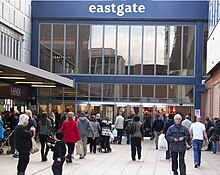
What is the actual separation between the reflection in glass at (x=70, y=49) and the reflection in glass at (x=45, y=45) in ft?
4.20

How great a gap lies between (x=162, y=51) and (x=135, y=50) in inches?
74.3

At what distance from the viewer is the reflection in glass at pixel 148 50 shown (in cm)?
3531

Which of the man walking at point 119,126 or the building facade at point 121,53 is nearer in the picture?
the man walking at point 119,126

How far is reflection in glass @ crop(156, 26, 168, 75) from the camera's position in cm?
3522

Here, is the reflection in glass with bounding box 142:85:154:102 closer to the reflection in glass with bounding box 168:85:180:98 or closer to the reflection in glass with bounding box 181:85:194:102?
the reflection in glass with bounding box 168:85:180:98

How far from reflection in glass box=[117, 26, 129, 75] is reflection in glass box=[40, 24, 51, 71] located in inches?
196

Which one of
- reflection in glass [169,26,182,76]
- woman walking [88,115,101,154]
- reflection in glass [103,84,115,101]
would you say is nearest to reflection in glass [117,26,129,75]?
reflection in glass [103,84,115,101]

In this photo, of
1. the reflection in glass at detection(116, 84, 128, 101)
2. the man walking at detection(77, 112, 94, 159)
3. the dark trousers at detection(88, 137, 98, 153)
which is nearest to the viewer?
the man walking at detection(77, 112, 94, 159)

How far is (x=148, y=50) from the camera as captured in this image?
116 feet

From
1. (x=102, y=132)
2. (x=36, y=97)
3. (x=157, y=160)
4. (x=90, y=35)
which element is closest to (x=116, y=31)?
(x=90, y=35)

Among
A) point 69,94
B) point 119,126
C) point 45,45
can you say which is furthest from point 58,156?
point 45,45

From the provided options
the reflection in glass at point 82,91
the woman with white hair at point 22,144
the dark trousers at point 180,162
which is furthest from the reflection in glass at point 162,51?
the woman with white hair at point 22,144

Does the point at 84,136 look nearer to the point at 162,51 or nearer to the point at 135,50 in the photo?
the point at 135,50

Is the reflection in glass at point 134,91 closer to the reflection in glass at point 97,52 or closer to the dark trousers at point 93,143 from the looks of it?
the reflection in glass at point 97,52
